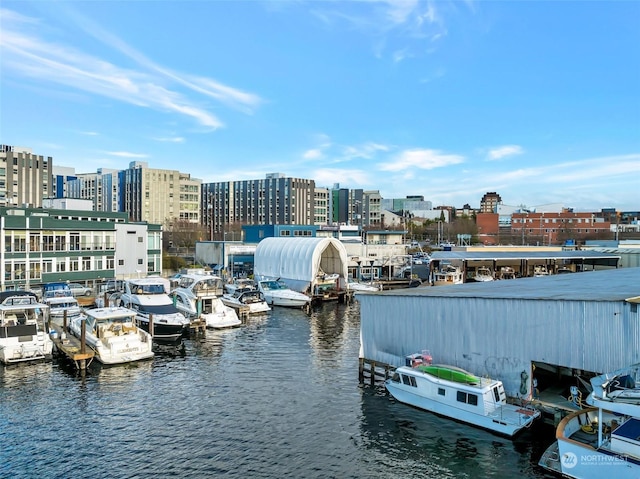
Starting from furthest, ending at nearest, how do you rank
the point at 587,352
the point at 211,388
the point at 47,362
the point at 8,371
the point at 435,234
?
the point at 435,234 < the point at 47,362 < the point at 8,371 < the point at 211,388 < the point at 587,352

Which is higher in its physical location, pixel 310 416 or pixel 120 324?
pixel 120 324

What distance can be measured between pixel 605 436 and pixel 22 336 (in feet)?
96.3

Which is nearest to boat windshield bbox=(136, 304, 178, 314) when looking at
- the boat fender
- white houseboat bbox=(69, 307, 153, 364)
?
white houseboat bbox=(69, 307, 153, 364)

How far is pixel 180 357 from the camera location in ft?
106

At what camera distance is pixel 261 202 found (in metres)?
153

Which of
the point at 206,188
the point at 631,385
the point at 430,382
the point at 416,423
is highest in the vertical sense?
the point at 206,188

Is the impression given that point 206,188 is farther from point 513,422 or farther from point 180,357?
point 513,422

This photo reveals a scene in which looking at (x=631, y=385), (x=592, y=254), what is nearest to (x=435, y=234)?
(x=592, y=254)

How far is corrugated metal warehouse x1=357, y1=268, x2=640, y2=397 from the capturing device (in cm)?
1852

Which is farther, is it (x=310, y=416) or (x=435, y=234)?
(x=435, y=234)

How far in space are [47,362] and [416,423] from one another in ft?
71.0

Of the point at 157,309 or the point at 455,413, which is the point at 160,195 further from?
the point at 455,413

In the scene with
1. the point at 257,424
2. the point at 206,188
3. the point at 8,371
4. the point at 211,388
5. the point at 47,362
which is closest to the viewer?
the point at 257,424

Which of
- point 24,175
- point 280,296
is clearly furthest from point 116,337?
point 24,175
